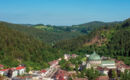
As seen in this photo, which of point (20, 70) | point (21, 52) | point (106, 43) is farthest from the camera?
point (106, 43)

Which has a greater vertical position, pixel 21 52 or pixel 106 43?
pixel 21 52

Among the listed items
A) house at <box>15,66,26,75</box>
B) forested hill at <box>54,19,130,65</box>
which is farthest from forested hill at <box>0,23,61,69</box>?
forested hill at <box>54,19,130,65</box>

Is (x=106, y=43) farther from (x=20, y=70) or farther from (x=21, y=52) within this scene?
(x=20, y=70)

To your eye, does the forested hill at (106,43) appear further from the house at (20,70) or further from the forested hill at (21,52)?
the house at (20,70)

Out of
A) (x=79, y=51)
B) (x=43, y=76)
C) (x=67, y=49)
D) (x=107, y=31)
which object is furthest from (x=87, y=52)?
(x=43, y=76)

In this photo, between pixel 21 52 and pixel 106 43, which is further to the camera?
pixel 106 43

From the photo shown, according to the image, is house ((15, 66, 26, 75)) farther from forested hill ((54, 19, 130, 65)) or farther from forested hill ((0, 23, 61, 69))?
forested hill ((54, 19, 130, 65))

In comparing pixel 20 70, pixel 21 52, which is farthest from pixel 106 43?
pixel 20 70

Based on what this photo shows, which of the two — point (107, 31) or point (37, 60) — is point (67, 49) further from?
point (37, 60)
